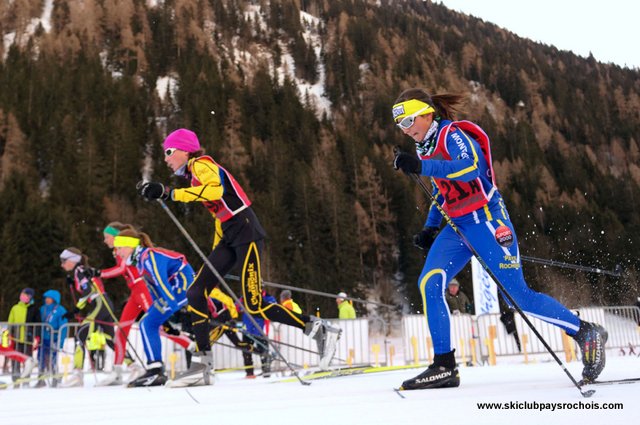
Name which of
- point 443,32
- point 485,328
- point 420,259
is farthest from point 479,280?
point 443,32

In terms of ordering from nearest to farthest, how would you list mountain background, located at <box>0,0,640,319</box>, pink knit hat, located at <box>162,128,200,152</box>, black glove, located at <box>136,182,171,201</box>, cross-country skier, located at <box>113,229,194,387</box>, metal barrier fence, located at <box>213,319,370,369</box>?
black glove, located at <box>136,182,171,201</box> < pink knit hat, located at <box>162,128,200,152</box> < cross-country skier, located at <box>113,229,194,387</box> < metal barrier fence, located at <box>213,319,370,369</box> < mountain background, located at <box>0,0,640,319</box>

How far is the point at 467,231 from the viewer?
341cm

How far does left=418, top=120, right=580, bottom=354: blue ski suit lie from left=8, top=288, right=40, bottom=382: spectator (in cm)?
654

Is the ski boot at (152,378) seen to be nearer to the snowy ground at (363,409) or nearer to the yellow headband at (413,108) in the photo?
the snowy ground at (363,409)

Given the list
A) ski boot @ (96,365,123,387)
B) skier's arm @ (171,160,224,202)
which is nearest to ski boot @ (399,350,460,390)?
skier's arm @ (171,160,224,202)

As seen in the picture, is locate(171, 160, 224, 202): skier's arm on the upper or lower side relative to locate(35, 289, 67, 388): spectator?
upper

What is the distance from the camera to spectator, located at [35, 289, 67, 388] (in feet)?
27.4

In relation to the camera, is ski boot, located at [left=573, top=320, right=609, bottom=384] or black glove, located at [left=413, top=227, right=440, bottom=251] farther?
black glove, located at [left=413, top=227, right=440, bottom=251]

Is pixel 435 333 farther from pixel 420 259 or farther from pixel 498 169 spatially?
pixel 498 169

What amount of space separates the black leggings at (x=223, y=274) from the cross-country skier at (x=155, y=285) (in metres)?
0.80

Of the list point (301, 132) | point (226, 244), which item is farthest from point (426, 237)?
point (301, 132)

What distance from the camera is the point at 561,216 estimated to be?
3353cm

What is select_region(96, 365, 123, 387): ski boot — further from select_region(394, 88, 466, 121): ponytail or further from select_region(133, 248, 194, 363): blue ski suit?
select_region(394, 88, 466, 121): ponytail

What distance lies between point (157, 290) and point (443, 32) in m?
78.9
